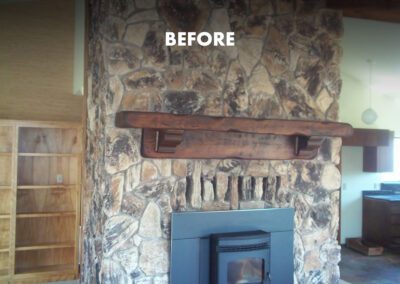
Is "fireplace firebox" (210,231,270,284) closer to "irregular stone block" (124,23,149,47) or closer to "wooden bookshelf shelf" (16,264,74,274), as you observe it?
"irregular stone block" (124,23,149,47)

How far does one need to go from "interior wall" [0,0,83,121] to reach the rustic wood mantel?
2.35 meters

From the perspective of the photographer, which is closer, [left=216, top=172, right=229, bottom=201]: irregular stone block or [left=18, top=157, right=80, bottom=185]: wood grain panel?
[left=216, top=172, right=229, bottom=201]: irregular stone block

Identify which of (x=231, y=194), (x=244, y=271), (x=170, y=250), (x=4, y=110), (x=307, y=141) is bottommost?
(x=244, y=271)

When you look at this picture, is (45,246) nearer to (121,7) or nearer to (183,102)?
(183,102)

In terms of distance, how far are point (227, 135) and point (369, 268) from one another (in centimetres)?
387

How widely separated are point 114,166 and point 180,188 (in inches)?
20.6

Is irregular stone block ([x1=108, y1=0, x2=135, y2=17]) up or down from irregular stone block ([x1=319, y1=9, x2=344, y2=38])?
down

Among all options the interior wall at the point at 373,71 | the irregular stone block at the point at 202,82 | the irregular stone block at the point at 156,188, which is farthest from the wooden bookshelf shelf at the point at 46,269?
the interior wall at the point at 373,71

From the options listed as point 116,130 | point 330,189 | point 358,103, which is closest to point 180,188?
point 116,130

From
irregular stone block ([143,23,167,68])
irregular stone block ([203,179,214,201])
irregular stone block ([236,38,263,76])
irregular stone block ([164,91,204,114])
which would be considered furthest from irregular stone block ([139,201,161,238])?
irregular stone block ([236,38,263,76])

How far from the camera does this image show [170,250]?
2883 millimetres

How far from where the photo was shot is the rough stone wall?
2.79m

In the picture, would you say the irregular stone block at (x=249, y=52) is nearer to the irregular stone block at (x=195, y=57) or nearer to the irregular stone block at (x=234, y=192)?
the irregular stone block at (x=195, y=57)

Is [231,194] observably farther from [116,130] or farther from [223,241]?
[116,130]
